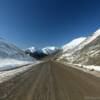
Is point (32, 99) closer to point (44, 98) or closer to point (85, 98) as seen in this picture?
point (44, 98)

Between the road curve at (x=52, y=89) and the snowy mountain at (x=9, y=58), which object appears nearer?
the road curve at (x=52, y=89)

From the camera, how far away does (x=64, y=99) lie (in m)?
8.12

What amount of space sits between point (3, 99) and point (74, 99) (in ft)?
10.3

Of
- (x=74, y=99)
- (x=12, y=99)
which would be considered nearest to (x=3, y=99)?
(x=12, y=99)

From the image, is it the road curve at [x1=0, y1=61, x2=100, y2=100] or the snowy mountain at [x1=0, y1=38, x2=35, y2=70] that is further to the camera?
the snowy mountain at [x1=0, y1=38, x2=35, y2=70]

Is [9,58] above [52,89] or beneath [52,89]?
above

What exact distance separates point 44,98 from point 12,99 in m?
1.41

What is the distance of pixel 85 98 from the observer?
8109 mm

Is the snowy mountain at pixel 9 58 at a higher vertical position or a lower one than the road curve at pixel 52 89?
higher

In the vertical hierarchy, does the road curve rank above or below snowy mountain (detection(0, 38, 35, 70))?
below

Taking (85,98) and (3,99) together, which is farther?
(3,99)

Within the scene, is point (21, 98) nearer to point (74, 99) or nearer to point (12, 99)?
point (12, 99)

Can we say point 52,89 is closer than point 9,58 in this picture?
Yes

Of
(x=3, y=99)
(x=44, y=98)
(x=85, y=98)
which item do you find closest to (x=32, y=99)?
(x=44, y=98)
